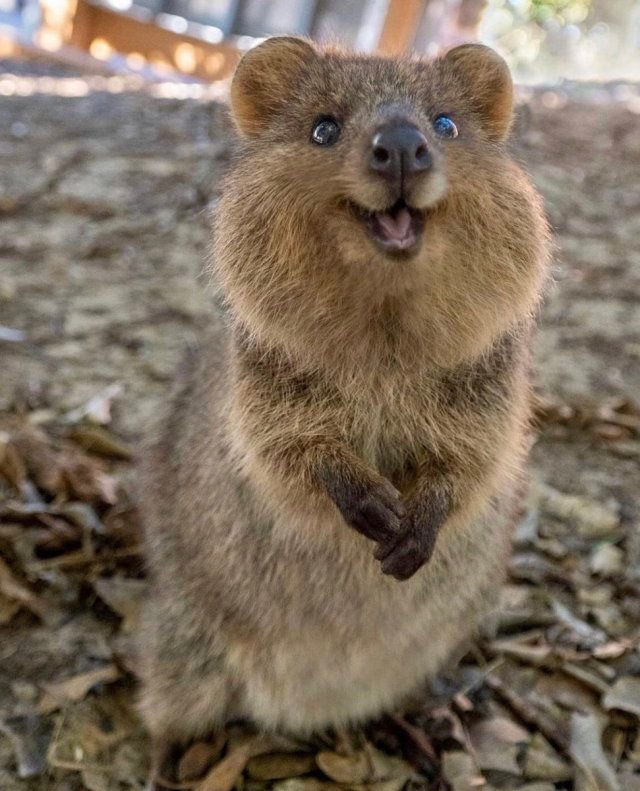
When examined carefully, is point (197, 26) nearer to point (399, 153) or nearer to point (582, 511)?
point (582, 511)

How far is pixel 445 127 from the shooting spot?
91.7 inches

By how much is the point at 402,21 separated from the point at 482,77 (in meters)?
7.24

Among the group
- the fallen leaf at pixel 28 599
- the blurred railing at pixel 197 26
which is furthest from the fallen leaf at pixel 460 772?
the blurred railing at pixel 197 26

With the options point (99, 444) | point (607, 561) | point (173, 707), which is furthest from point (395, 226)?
point (99, 444)

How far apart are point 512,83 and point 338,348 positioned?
3.16ft

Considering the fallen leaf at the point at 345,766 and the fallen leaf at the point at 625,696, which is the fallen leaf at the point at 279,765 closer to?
the fallen leaf at the point at 345,766

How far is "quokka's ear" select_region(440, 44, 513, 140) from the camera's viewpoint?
256cm

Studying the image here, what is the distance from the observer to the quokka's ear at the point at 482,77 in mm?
2562

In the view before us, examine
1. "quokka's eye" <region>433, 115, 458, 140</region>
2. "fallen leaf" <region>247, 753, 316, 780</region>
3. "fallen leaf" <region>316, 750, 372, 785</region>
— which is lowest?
"fallen leaf" <region>247, 753, 316, 780</region>

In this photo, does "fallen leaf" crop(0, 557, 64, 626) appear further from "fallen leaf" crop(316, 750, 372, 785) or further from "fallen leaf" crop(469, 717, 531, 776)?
"fallen leaf" crop(469, 717, 531, 776)

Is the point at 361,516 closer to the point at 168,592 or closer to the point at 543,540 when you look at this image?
the point at 168,592

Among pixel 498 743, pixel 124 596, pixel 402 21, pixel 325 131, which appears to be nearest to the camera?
pixel 325 131

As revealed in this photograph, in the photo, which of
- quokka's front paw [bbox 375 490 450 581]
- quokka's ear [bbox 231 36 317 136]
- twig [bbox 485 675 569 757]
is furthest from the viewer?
twig [bbox 485 675 569 757]

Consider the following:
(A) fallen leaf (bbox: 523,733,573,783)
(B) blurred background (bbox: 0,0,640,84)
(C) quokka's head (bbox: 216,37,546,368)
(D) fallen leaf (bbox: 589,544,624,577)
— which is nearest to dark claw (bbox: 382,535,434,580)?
(C) quokka's head (bbox: 216,37,546,368)
